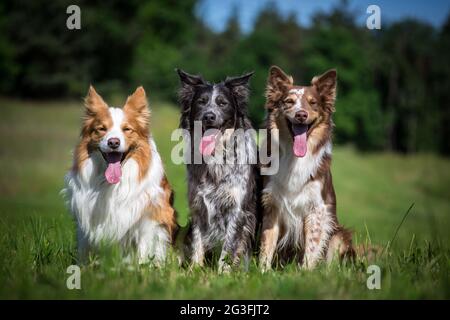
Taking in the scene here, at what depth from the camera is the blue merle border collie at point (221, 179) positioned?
256 inches

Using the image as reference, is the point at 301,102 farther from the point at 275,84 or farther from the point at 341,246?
the point at 341,246

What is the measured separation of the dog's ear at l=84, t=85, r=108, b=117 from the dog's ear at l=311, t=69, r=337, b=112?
2.47m

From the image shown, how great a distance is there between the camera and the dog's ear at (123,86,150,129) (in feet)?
20.7

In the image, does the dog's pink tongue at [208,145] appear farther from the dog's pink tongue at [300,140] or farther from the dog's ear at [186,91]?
the dog's pink tongue at [300,140]

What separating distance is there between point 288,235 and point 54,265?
2.67 m

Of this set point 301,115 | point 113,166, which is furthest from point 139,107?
point 301,115

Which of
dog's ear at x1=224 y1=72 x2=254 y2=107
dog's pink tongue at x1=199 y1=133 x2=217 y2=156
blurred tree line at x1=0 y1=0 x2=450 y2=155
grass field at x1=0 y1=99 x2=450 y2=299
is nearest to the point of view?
grass field at x1=0 y1=99 x2=450 y2=299

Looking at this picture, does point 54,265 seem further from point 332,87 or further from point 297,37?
point 297,37

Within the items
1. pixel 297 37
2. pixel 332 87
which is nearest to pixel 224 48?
pixel 297 37

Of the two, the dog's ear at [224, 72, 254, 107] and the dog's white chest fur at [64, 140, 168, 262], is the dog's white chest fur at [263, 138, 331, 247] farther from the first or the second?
the dog's white chest fur at [64, 140, 168, 262]

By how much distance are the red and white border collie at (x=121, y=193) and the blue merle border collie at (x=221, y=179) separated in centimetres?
46

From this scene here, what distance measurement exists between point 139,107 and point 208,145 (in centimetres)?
89

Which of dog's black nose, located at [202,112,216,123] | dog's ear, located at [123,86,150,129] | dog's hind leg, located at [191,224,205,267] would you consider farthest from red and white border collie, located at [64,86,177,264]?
dog's black nose, located at [202,112,216,123]

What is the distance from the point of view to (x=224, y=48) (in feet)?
240
